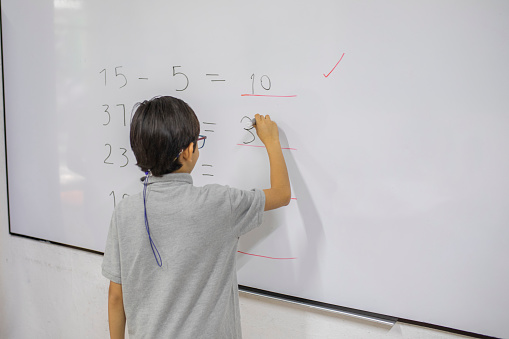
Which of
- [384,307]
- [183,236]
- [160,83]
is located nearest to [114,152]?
[160,83]

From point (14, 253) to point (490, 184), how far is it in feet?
5.82

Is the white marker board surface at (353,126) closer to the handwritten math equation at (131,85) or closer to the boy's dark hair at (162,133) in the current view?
the handwritten math equation at (131,85)

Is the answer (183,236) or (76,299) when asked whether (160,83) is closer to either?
(183,236)

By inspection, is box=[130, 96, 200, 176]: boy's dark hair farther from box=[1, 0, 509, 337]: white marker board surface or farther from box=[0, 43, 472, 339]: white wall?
box=[0, 43, 472, 339]: white wall

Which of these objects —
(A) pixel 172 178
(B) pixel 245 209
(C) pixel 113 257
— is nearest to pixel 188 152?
(A) pixel 172 178

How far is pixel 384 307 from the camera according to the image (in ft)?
2.88

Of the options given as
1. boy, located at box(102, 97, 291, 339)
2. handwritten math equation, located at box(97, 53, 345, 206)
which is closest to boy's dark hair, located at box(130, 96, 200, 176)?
boy, located at box(102, 97, 291, 339)

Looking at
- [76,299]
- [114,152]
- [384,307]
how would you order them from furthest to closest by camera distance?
[76,299] < [114,152] < [384,307]

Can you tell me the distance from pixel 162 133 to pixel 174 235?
0.67 feet

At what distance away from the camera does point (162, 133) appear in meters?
0.75

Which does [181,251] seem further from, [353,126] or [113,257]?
[353,126]

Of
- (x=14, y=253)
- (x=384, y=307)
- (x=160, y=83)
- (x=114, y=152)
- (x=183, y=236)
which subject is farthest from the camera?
(x=14, y=253)

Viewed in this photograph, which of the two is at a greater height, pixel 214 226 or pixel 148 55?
pixel 148 55

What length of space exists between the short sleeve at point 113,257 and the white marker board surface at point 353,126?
0.33 meters
